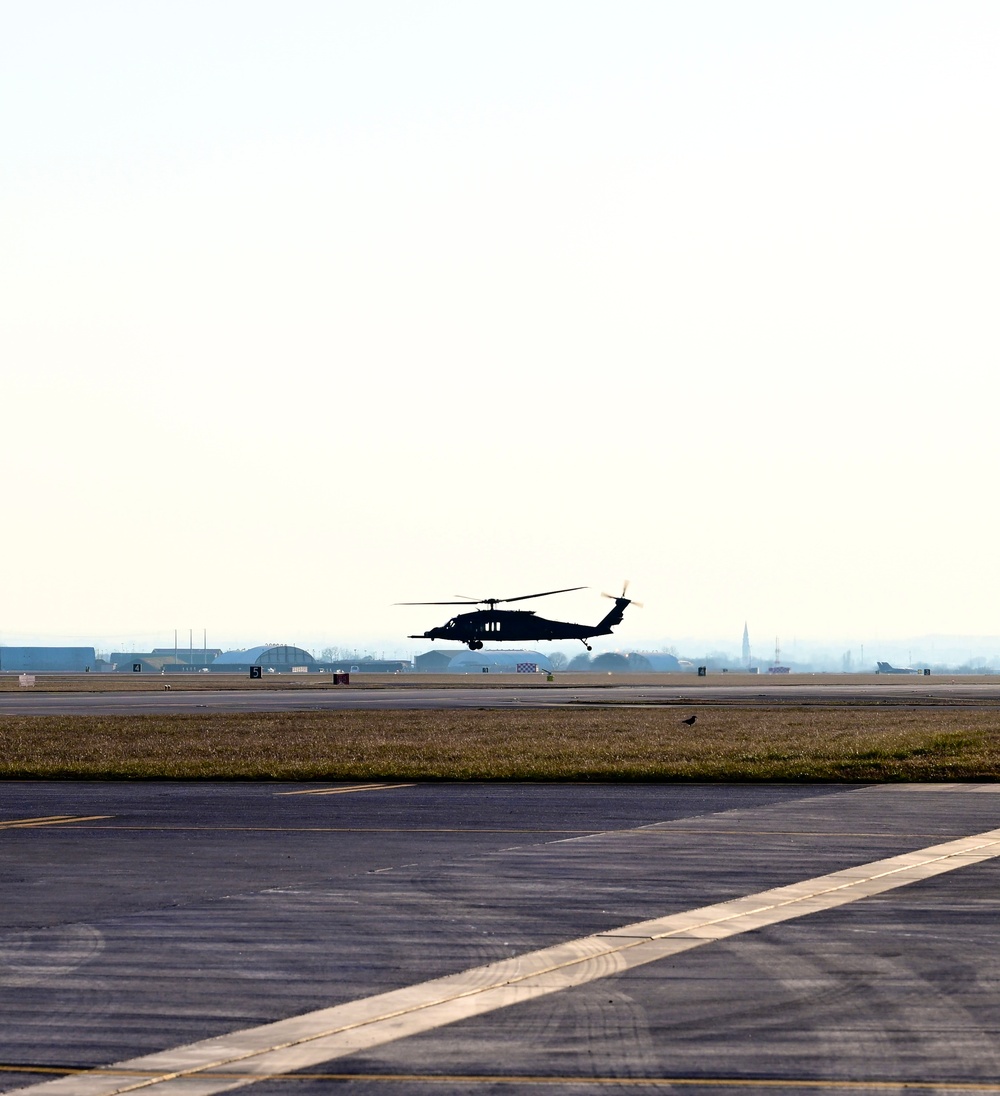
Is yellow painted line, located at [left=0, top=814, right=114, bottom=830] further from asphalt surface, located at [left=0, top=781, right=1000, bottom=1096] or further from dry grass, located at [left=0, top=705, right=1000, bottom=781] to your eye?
dry grass, located at [left=0, top=705, right=1000, bottom=781]

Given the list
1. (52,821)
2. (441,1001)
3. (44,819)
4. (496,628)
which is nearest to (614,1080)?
(441,1001)

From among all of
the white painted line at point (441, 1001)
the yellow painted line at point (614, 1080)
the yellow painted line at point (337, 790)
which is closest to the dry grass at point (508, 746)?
the yellow painted line at point (337, 790)

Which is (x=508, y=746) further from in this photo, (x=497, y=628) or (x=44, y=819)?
(x=497, y=628)

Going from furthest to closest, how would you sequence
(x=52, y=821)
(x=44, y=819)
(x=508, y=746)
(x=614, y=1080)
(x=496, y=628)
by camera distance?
(x=496, y=628) → (x=508, y=746) → (x=44, y=819) → (x=52, y=821) → (x=614, y=1080)

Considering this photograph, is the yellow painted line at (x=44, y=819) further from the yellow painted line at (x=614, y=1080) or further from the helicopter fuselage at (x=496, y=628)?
the helicopter fuselage at (x=496, y=628)

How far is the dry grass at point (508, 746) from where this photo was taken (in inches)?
1286

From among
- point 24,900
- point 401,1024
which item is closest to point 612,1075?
point 401,1024

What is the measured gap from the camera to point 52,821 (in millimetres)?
23531

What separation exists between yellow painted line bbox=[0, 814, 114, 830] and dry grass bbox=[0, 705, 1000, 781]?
8114 mm

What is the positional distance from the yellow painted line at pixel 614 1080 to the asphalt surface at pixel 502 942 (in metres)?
0.03

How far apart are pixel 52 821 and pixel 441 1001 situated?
14197 mm

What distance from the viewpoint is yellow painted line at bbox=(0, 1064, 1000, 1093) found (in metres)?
8.63

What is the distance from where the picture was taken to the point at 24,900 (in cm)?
1583

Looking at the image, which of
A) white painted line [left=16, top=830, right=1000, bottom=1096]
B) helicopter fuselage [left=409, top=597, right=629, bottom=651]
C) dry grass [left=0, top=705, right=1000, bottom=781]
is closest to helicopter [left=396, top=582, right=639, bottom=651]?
helicopter fuselage [left=409, top=597, right=629, bottom=651]
